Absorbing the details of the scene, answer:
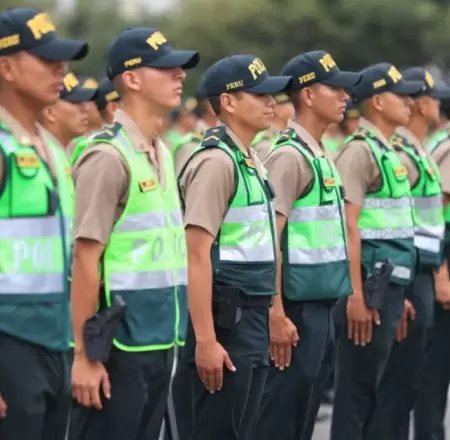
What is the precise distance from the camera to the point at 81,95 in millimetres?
7574

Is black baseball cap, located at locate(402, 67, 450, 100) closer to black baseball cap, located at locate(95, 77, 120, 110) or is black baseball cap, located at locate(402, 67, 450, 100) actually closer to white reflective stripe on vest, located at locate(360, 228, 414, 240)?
white reflective stripe on vest, located at locate(360, 228, 414, 240)

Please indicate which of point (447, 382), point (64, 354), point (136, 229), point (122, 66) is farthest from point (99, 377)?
point (447, 382)

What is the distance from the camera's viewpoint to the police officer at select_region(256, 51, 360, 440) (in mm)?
6117

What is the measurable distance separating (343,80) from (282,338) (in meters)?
1.44

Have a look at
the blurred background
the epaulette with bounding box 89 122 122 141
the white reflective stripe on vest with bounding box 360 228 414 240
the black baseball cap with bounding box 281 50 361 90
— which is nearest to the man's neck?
the black baseball cap with bounding box 281 50 361 90

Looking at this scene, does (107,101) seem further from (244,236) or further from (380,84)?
(244,236)

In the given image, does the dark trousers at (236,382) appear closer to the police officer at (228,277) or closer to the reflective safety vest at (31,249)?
the police officer at (228,277)

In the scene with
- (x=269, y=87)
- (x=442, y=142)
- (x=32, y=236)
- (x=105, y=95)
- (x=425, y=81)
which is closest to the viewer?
(x=32, y=236)

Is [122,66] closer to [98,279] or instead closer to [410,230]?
[98,279]

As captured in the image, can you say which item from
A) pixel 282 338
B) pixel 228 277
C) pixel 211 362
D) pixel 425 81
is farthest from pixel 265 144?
pixel 211 362

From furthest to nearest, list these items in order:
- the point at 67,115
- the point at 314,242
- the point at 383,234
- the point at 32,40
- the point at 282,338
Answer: the point at 67,115
the point at 383,234
the point at 314,242
the point at 282,338
the point at 32,40

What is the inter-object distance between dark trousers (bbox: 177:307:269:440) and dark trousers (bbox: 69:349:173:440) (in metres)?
0.74

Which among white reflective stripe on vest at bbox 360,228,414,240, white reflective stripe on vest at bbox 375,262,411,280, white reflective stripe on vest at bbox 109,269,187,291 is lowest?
white reflective stripe on vest at bbox 375,262,411,280

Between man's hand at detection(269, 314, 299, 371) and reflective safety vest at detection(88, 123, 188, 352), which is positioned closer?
reflective safety vest at detection(88, 123, 188, 352)
